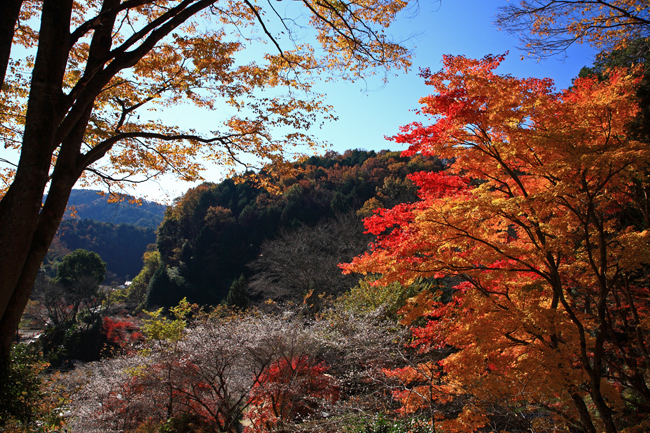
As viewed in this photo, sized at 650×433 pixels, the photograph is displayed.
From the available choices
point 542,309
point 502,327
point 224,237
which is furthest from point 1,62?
A: point 224,237

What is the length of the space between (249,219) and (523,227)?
31.9m

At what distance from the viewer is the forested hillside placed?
2948 centimetres

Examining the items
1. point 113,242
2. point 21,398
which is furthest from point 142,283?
point 21,398

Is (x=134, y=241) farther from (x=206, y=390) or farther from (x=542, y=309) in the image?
(x=542, y=309)

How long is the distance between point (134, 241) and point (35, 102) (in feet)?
236

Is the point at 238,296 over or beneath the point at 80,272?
over

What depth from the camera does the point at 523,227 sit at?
4.82 metres

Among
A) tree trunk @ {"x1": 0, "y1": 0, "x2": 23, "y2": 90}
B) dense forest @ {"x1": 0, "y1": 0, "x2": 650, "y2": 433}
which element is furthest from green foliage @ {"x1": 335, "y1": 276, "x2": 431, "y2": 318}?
tree trunk @ {"x1": 0, "y1": 0, "x2": 23, "y2": 90}

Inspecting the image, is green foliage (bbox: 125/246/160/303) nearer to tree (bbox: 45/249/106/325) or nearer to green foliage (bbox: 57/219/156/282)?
tree (bbox: 45/249/106/325)

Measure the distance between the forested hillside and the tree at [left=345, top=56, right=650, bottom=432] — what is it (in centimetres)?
1841

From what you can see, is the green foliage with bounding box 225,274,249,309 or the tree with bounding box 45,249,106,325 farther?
the tree with bounding box 45,249,106,325

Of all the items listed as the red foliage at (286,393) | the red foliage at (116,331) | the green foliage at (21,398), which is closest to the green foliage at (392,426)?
the red foliage at (286,393)

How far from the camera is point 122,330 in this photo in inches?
882

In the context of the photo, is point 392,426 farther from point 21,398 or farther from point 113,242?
point 113,242
